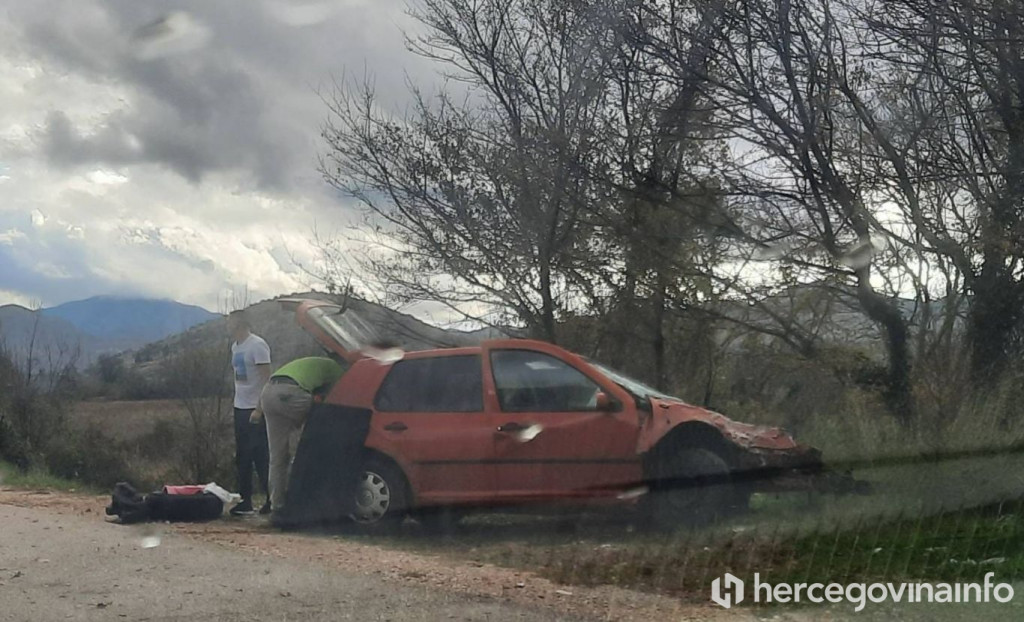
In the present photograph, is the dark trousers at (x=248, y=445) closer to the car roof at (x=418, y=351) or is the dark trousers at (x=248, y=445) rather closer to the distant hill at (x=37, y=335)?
the car roof at (x=418, y=351)

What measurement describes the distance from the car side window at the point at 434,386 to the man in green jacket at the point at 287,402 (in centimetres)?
67

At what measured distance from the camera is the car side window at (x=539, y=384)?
927 cm

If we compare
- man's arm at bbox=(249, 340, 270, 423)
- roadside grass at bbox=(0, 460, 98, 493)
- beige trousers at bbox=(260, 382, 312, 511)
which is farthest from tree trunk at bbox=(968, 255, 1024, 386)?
roadside grass at bbox=(0, 460, 98, 493)

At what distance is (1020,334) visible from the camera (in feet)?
39.8

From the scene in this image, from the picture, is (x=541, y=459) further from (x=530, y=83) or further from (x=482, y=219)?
(x=530, y=83)

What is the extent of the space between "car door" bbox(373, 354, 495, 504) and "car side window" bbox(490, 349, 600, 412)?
214 millimetres

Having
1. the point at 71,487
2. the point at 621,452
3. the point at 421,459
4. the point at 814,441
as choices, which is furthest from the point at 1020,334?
the point at 71,487

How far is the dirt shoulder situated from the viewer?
6.40m

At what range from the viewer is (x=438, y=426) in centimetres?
946

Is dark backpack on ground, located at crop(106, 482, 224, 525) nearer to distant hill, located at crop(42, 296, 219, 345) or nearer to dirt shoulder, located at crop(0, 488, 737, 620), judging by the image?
dirt shoulder, located at crop(0, 488, 737, 620)

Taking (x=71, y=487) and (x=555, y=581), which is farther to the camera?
(x=71, y=487)

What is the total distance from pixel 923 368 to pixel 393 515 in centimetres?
632

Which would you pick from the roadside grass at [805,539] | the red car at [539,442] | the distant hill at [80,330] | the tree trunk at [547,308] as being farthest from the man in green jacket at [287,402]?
the distant hill at [80,330]

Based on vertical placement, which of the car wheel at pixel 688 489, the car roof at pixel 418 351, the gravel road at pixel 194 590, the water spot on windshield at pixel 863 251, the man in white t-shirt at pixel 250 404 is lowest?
the gravel road at pixel 194 590
